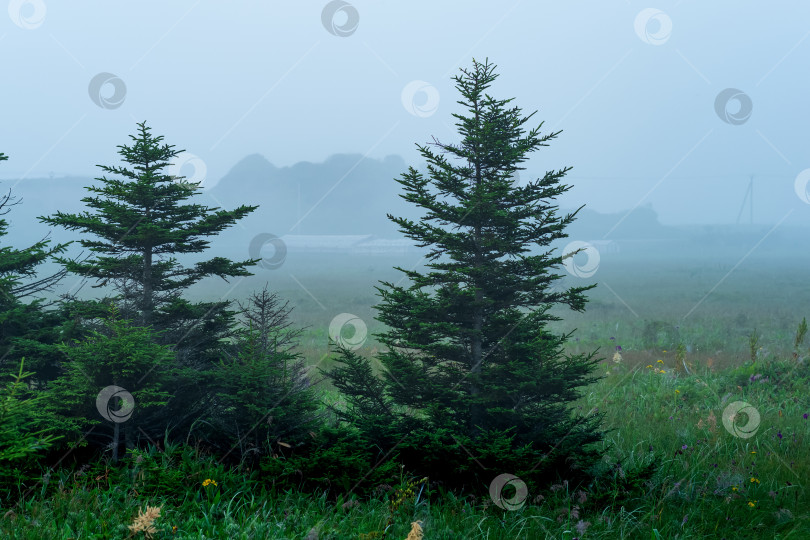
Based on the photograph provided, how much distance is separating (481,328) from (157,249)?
4.91m

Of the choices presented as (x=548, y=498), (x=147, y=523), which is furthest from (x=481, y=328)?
(x=147, y=523)

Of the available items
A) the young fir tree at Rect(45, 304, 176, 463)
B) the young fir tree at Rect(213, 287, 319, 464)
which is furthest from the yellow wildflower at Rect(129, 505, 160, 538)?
the young fir tree at Rect(45, 304, 176, 463)

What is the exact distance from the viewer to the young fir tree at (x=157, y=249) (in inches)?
300

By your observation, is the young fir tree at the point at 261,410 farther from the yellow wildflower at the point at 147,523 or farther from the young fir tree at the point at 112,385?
the yellow wildflower at the point at 147,523

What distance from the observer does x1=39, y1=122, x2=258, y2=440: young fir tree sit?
7.63 m

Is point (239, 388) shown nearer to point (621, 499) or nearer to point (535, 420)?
point (535, 420)

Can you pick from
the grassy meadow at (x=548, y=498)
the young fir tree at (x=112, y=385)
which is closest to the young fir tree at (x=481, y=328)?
the grassy meadow at (x=548, y=498)

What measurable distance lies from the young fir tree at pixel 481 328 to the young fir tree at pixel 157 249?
7.23 ft

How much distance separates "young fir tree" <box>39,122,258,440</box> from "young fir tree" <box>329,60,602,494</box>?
220 cm

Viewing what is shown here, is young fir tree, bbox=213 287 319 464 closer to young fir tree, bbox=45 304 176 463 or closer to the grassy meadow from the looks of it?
the grassy meadow

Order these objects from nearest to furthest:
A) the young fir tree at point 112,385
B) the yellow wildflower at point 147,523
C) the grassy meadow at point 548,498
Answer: the yellow wildflower at point 147,523 < the grassy meadow at point 548,498 < the young fir tree at point 112,385

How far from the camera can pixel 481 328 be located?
7520mm

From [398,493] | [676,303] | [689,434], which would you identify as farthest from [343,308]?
[398,493]

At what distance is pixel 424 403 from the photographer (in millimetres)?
7242
